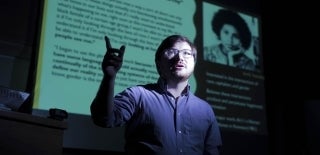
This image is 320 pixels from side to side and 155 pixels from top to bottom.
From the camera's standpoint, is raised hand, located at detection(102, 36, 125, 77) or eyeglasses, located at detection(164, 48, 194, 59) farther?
eyeglasses, located at detection(164, 48, 194, 59)

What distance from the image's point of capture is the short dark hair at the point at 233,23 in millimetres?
2609

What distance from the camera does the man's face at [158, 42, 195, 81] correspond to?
5.73 ft

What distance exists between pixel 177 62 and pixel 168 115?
0.77ft

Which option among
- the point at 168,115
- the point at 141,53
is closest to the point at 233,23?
the point at 141,53

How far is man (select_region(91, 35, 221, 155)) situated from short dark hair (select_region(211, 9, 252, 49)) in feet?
2.73

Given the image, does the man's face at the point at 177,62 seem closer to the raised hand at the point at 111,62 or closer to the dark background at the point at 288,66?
the raised hand at the point at 111,62

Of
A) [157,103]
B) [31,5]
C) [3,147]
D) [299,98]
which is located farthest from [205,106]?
[299,98]

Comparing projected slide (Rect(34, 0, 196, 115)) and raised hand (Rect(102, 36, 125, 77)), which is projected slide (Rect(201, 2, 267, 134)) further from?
raised hand (Rect(102, 36, 125, 77))

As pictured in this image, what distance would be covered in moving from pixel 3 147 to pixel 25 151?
79mm

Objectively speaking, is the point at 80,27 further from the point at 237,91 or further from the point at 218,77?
the point at 237,91

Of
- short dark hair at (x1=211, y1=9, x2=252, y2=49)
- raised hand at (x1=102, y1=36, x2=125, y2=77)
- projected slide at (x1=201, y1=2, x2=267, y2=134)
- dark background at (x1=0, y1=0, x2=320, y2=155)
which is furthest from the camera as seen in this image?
dark background at (x1=0, y1=0, x2=320, y2=155)

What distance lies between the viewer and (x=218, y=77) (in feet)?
8.15

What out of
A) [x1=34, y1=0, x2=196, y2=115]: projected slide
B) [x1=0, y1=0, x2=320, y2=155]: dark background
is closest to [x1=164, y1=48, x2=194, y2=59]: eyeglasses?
[x1=34, y1=0, x2=196, y2=115]: projected slide

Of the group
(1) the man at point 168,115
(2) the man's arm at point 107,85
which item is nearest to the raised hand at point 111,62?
(2) the man's arm at point 107,85
